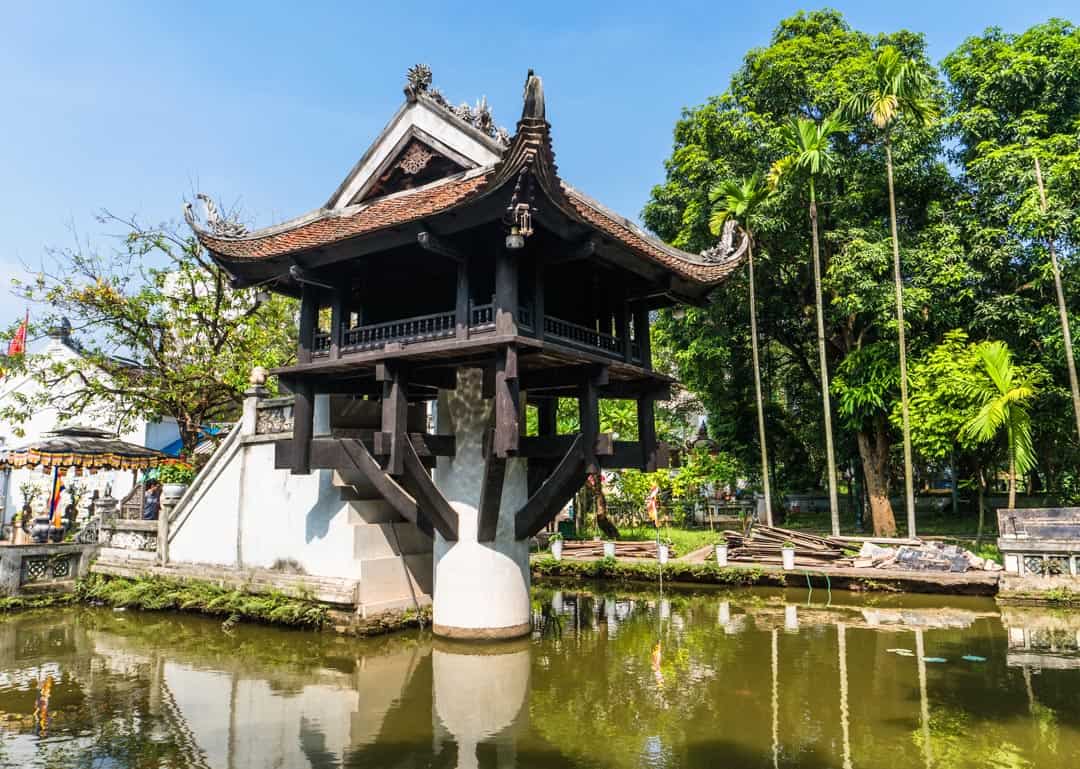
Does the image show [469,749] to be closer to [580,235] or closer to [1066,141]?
[580,235]

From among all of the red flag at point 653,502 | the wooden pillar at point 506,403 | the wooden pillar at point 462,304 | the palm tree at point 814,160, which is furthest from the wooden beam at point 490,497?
the red flag at point 653,502

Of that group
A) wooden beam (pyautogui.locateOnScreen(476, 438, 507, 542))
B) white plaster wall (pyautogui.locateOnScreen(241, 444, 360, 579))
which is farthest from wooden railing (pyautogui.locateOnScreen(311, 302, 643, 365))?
white plaster wall (pyautogui.locateOnScreen(241, 444, 360, 579))

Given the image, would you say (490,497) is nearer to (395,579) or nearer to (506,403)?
(506,403)

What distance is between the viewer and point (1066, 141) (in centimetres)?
1736

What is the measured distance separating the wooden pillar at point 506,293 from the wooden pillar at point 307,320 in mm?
3666

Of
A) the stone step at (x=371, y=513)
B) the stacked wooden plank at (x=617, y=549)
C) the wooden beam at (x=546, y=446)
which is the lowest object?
the stacked wooden plank at (x=617, y=549)

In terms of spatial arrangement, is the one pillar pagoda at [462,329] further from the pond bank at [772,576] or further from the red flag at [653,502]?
the red flag at [653,502]

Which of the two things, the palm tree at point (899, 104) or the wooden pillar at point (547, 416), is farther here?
the palm tree at point (899, 104)

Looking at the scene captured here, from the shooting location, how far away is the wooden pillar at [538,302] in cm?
920

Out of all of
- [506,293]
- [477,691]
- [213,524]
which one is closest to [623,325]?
[506,293]

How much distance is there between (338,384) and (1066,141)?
18.7 meters

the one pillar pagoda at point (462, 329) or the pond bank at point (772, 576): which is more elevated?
the one pillar pagoda at point (462, 329)

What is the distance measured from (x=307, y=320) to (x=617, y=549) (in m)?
10.4

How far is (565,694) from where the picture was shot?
7.87m
